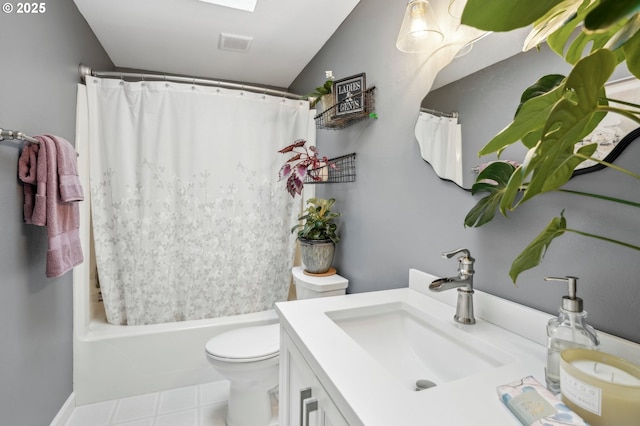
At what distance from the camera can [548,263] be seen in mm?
812

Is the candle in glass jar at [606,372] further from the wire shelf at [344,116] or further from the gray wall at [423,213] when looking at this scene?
the wire shelf at [344,116]

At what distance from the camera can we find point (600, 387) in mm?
464

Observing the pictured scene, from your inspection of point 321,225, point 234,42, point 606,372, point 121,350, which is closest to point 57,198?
point 121,350

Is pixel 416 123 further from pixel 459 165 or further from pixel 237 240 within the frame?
pixel 237 240

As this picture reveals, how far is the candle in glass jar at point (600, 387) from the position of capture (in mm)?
446

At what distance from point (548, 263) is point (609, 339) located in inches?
7.9

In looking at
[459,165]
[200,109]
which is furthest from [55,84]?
[459,165]

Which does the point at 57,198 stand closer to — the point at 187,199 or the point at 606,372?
the point at 187,199

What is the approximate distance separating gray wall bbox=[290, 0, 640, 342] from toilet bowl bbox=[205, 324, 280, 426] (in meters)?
0.60

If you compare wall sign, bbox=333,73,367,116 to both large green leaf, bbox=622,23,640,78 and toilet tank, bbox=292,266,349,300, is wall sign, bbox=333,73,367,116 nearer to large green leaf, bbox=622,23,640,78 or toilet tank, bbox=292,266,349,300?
toilet tank, bbox=292,266,349,300

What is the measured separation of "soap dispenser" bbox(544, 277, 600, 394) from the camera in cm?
61

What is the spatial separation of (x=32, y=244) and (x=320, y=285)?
4.42 ft

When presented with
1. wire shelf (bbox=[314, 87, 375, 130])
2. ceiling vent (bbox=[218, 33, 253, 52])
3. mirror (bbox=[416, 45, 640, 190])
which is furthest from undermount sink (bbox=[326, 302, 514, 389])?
ceiling vent (bbox=[218, 33, 253, 52])

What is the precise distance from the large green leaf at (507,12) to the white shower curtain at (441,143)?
0.78m
